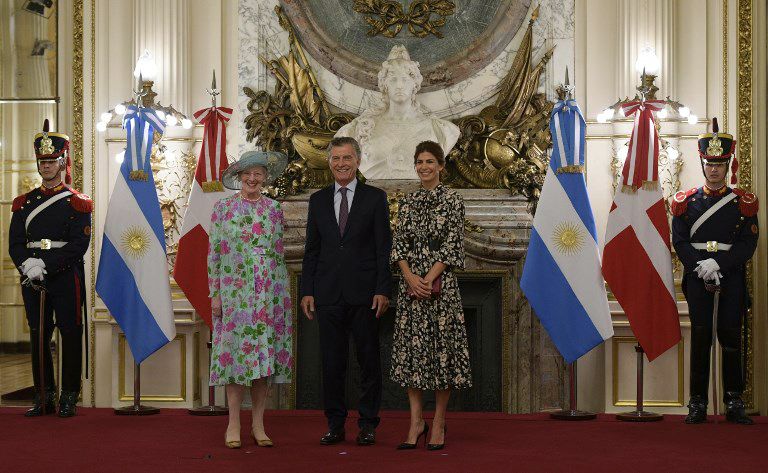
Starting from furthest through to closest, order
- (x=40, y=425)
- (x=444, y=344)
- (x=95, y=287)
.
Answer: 1. (x=95, y=287)
2. (x=40, y=425)
3. (x=444, y=344)

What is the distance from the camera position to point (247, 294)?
594 centimetres

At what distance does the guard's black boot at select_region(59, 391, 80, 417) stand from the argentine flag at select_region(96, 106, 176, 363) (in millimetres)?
470

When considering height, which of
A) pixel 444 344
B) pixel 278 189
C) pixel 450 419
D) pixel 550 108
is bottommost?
pixel 450 419

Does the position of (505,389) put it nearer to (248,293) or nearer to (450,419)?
(450,419)

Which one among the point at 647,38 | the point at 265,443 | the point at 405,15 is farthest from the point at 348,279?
the point at 647,38

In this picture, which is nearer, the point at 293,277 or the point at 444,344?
the point at 444,344

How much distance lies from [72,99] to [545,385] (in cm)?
392

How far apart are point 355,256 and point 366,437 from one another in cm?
94

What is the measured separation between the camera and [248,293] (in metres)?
5.94

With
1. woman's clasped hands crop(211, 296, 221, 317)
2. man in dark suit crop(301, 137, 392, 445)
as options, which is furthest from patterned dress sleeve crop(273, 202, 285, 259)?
woman's clasped hands crop(211, 296, 221, 317)

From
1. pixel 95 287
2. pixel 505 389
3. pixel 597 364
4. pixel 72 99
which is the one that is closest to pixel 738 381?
pixel 597 364

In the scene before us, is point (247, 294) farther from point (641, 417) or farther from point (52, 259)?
point (641, 417)

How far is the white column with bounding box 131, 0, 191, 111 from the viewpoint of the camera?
320 inches

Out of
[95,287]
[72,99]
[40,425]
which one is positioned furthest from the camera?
[72,99]
